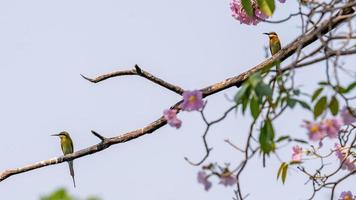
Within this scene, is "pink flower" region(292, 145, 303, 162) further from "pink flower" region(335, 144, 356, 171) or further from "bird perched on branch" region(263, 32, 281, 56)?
"bird perched on branch" region(263, 32, 281, 56)

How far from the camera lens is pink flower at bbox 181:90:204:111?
3398 millimetres

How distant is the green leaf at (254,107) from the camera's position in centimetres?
305

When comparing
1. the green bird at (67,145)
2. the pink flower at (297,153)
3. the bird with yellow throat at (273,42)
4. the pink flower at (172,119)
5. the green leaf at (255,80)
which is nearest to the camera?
the green leaf at (255,80)

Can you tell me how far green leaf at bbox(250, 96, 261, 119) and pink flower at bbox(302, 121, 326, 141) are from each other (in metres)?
0.16

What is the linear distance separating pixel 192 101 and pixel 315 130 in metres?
0.53

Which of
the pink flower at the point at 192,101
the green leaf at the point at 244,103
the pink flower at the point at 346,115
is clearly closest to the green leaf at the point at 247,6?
the pink flower at the point at 192,101

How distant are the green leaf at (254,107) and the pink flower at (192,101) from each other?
333 mm

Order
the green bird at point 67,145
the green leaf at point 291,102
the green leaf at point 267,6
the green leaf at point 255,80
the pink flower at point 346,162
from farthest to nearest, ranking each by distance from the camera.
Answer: the green bird at point 67,145 < the pink flower at point 346,162 < the green leaf at point 267,6 < the green leaf at point 291,102 < the green leaf at point 255,80

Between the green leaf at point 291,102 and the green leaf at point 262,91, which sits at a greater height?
the green leaf at point 262,91

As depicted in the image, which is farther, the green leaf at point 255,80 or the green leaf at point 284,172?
the green leaf at point 284,172

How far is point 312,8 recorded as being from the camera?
339 centimetres

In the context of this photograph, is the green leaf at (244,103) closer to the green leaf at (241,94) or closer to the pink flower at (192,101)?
the green leaf at (241,94)

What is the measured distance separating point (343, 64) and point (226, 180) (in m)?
0.53

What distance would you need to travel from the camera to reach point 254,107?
308 centimetres
